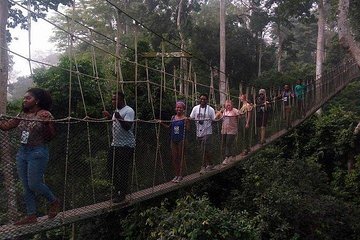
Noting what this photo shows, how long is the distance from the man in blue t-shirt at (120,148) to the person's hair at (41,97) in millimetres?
585

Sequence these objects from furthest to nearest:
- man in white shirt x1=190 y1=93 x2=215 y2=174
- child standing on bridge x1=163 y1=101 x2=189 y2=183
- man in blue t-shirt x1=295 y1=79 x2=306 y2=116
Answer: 1. man in blue t-shirt x1=295 y1=79 x2=306 y2=116
2. man in white shirt x1=190 y1=93 x2=215 y2=174
3. child standing on bridge x1=163 y1=101 x2=189 y2=183

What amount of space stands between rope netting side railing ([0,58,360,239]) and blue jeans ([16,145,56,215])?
0.08 feet

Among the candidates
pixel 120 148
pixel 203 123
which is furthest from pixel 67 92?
pixel 120 148

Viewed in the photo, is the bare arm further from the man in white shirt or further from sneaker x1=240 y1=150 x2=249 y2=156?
sneaker x1=240 y1=150 x2=249 y2=156

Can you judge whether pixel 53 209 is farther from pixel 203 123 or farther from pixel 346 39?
pixel 346 39

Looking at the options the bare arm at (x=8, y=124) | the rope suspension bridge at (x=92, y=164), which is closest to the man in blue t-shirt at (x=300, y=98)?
the rope suspension bridge at (x=92, y=164)

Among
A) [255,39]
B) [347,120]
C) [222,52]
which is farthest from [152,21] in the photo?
[347,120]

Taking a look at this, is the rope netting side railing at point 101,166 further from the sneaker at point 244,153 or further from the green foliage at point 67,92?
the green foliage at point 67,92

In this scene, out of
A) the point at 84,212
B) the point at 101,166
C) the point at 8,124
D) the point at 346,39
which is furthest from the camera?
the point at 346,39

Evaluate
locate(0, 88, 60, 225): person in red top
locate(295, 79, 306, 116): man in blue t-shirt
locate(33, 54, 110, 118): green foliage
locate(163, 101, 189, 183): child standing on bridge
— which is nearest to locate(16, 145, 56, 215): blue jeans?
locate(0, 88, 60, 225): person in red top

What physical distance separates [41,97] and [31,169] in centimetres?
33

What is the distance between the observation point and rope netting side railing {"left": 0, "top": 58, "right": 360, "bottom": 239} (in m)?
Result: 1.91

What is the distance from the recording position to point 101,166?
2945 mm

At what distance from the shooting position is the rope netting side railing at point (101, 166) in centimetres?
191
